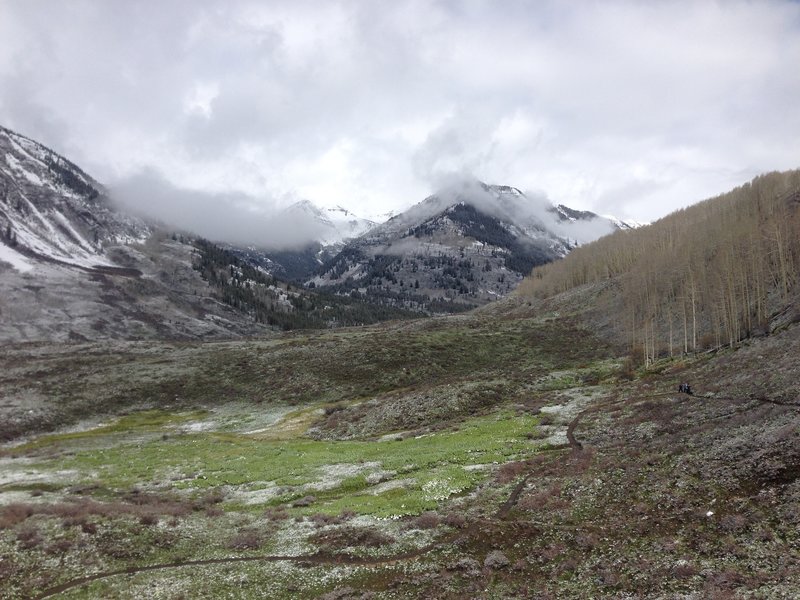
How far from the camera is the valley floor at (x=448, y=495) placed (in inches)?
979

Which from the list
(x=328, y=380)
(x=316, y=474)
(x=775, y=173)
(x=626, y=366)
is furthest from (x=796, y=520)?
(x=775, y=173)

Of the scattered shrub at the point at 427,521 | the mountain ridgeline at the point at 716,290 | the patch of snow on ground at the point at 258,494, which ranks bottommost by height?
the patch of snow on ground at the point at 258,494

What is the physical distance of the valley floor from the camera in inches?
979

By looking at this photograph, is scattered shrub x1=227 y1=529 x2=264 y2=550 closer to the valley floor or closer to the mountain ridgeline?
the valley floor

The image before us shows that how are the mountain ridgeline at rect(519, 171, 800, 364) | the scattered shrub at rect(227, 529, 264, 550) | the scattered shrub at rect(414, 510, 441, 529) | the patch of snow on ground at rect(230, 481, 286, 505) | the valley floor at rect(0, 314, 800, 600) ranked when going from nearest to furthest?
1. the valley floor at rect(0, 314, 800, 600)
2. the scattered shrub at rect(414, 510, 441, 529)
3. the scattered shrub at rect(227, 529, 264, 550)
4. the patch of snow on ground at rect(230, 481, 286, 505)
5. the mountain ridgeline at rect(519, 171, 800, 364)

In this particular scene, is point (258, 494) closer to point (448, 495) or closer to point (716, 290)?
point (448, 495)

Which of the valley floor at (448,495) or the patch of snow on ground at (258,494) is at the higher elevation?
the valley floor at (448,495)

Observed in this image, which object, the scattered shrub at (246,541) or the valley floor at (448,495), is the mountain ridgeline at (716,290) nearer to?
the valley floor at (448,495)

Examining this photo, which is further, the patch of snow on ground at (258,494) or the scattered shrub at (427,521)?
the patch of snow on ground at (258,494)

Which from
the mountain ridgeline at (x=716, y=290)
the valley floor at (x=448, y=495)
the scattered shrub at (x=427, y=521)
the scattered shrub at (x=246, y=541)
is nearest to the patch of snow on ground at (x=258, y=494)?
the valley floor at (x=448, y=495)

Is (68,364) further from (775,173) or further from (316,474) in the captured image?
(775,173)

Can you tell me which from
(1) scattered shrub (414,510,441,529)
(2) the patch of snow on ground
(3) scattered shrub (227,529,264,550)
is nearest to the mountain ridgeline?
(1) scattered shrub (414,510,441,529)

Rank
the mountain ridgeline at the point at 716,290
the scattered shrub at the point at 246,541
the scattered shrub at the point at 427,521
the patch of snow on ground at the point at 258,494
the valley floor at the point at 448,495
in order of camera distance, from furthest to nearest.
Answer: the mountain ridgeline at the point at 716,290
the patch of snow on ground at the point at 258,494
the scattered shrub at the point at 246,541
the scattered shrub at the point at 427,521
the valley floor at the point at 448,495

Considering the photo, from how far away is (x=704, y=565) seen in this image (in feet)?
72.4
